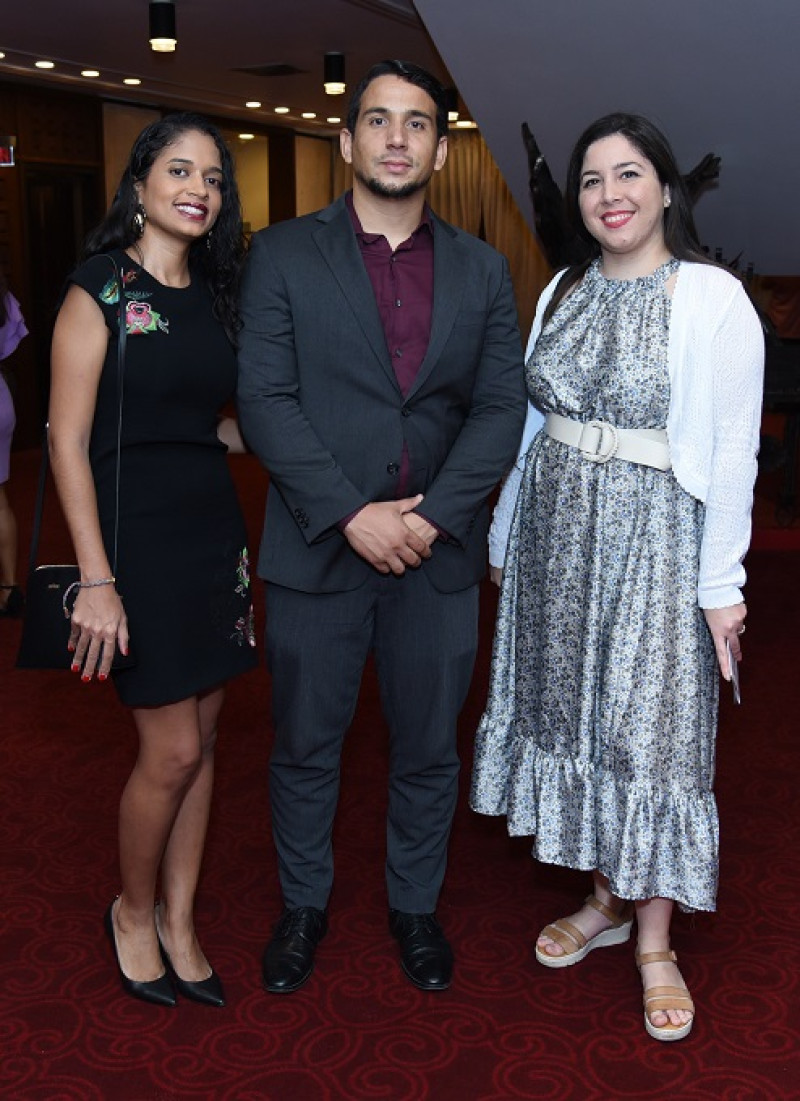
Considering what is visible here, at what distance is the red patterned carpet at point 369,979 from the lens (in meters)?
2.24

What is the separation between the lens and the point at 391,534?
234 centimetres

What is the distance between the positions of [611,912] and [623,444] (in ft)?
3.47

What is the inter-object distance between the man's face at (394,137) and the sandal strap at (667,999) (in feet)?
5.38

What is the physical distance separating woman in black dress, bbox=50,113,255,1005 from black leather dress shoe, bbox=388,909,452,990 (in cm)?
42

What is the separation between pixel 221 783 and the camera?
11.6ft

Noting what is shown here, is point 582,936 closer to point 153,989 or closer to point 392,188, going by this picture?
point 153,989

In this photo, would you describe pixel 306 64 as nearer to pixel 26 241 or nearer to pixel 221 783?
pixel 26 241

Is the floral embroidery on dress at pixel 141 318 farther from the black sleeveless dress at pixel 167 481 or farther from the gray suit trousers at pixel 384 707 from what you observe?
the gray suit trousers at pixel 384 707

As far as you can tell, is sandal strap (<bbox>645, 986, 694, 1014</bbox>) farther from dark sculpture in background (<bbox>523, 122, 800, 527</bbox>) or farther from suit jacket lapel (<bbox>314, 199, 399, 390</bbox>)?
dark sculpture in background (<bbox>523, 122, 800, 527</bbox>)

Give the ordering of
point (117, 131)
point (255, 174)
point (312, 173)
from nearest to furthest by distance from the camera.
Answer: point (117, 131)
point (255, 174)
point (312, 173)

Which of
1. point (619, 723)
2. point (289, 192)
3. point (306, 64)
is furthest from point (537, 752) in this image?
point (289, 192)

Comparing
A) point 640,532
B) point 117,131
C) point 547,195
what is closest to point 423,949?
point 640,532

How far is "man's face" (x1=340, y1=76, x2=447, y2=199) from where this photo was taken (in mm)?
2332

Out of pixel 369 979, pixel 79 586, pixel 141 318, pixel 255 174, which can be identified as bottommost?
pixel 369 979
